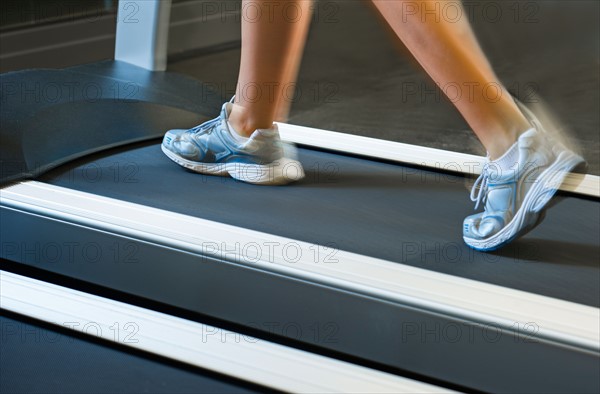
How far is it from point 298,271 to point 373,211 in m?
0.35

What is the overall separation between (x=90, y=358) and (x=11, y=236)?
47cm

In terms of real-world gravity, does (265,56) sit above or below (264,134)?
above

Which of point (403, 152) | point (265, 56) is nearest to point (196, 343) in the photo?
point (265, 56)

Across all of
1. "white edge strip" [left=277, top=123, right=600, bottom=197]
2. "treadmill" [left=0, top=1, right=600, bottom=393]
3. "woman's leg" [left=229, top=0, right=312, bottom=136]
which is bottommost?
"treadmill" [left=0, top=1, right=600, bottom=393]

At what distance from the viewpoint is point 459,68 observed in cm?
155

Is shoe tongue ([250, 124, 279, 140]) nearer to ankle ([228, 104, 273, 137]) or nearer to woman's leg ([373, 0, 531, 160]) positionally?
ankle ([228, 104, 273, 137])

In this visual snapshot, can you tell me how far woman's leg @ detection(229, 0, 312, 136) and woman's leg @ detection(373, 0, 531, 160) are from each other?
0.34 meters

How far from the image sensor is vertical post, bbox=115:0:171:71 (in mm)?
2604

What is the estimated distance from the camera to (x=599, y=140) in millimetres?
3154

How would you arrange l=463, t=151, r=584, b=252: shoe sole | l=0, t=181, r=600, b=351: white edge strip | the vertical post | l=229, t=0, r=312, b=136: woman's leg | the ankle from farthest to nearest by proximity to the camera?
the vertical post → the ankle → l=229, t=0, r=312, b=136: woman's leg → l=463, t=151, r=584, b=252: shoe sole → l=0, t=181, r=600, b=351: white edge strip

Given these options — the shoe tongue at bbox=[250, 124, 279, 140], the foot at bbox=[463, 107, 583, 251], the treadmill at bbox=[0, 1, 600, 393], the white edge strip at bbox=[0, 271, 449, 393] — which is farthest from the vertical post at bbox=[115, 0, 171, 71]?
the foot at bbox=[463, 107, 583, 251]

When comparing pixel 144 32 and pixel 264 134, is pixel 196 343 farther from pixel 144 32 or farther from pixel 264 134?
pixel 144 32

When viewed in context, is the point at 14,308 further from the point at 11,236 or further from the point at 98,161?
the point at 98,161

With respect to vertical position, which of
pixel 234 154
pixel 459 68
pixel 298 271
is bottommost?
pixel 298 271
